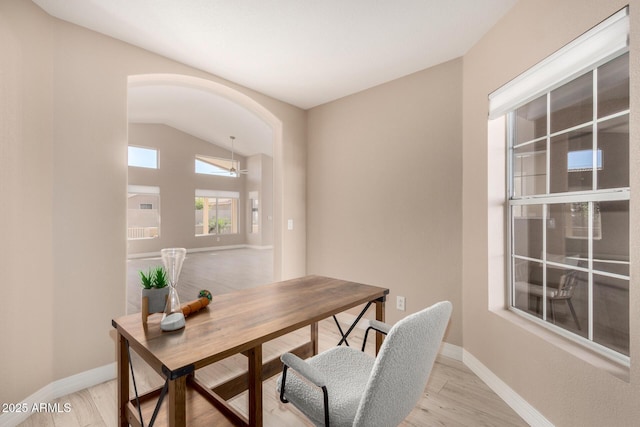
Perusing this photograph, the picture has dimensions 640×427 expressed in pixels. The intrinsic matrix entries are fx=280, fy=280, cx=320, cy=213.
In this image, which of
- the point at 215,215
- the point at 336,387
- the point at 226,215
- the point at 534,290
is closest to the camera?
the point at 336,387

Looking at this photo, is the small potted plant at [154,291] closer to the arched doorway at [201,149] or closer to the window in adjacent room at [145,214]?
the arched doorway at [201,149]

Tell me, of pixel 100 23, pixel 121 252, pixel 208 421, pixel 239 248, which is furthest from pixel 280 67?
pixel 239 248

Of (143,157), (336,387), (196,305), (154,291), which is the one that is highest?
(143,157)

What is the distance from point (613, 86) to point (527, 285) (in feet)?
4.26

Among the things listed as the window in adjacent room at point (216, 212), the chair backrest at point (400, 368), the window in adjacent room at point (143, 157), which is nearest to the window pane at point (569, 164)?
the chair backrest at point (400, 368)

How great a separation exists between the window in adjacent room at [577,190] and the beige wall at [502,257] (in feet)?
0.37

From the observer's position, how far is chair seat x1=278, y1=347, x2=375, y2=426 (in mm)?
1133

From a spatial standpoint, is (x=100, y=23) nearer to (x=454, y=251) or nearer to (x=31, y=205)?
(x=31, y=205)

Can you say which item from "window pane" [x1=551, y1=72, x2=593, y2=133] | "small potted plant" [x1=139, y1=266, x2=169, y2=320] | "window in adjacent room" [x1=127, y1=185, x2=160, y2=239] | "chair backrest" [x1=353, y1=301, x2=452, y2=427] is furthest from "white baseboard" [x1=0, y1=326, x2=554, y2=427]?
"window in adjacent room" [x1=127, y1=185, x2=160, y2=239]

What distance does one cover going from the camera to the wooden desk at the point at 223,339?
98 cm

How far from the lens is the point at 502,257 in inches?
85.3

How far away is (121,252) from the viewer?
2246 millimetres

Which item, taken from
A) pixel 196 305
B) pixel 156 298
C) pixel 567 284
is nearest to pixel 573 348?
pixel 567 284

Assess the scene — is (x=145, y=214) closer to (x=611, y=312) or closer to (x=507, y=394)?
(x=507, y=394)
